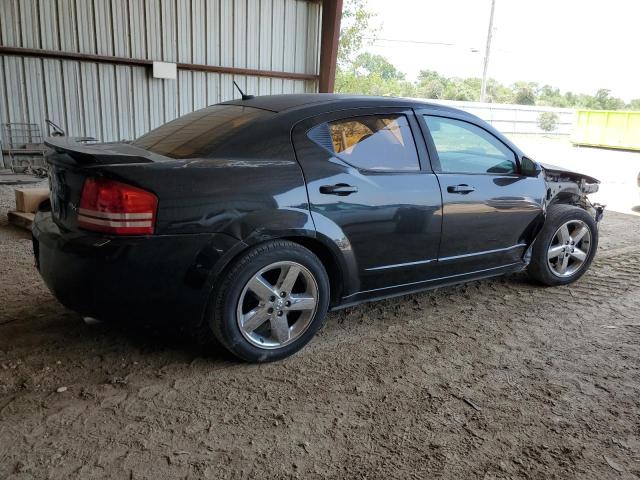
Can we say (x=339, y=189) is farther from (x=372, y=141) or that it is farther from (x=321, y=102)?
(x=321, y=102)

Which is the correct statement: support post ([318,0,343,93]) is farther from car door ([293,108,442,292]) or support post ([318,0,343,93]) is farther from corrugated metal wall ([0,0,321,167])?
car door ([293,108,442,292])

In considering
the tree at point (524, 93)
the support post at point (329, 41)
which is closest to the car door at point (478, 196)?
the support post at point (329, 41)

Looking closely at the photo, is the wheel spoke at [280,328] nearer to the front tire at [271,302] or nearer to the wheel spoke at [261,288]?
the front tire at [271,302]

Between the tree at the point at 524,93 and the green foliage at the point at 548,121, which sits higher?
the tree at the point at 524,93

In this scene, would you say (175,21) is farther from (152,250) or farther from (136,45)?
(152,250)

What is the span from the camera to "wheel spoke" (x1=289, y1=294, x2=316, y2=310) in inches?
120

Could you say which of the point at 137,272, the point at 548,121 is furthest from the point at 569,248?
the point at 548,121

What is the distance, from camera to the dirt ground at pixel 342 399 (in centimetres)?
222

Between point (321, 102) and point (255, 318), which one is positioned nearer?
point (255, 318)

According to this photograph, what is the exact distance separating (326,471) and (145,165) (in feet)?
5.52

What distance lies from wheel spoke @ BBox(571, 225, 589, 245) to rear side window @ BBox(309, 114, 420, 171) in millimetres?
2055

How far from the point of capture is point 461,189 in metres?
3.63

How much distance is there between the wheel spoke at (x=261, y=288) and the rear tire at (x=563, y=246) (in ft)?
8.55

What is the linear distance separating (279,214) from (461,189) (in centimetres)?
143
